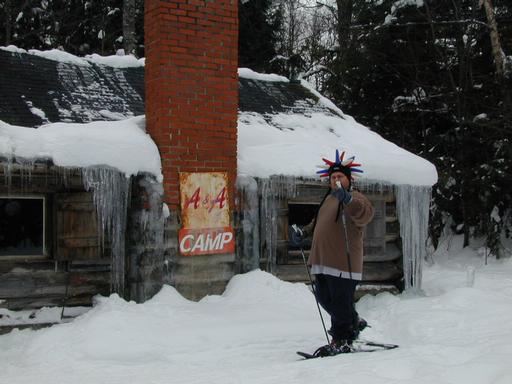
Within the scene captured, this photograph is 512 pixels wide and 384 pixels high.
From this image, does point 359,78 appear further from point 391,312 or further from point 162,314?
point 162,314

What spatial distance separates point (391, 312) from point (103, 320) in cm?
348

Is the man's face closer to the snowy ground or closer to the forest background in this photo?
the snowy ground

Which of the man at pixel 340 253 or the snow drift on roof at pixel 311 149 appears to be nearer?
the man at pixel 340 253

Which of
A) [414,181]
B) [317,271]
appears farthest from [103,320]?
[414,181]

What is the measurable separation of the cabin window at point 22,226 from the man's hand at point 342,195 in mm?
3459

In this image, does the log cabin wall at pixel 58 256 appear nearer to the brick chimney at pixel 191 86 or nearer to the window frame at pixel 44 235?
the window frame at pixel 44 235

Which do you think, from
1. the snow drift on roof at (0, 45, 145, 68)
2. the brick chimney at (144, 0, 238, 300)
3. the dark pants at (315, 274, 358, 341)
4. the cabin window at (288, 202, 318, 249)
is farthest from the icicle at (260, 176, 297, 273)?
the snow drift on roof at (0, 45, 145, 68)

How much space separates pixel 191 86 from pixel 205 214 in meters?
1.45

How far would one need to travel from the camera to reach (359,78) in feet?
51.3

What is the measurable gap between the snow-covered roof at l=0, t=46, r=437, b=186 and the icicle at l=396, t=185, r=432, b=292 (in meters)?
0.28

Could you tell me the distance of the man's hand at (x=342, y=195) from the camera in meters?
4.73

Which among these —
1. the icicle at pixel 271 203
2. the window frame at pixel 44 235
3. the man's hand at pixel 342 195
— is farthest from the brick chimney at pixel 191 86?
the man's hand at pixel 342 195

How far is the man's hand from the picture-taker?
15.5ft

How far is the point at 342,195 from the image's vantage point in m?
4.73
